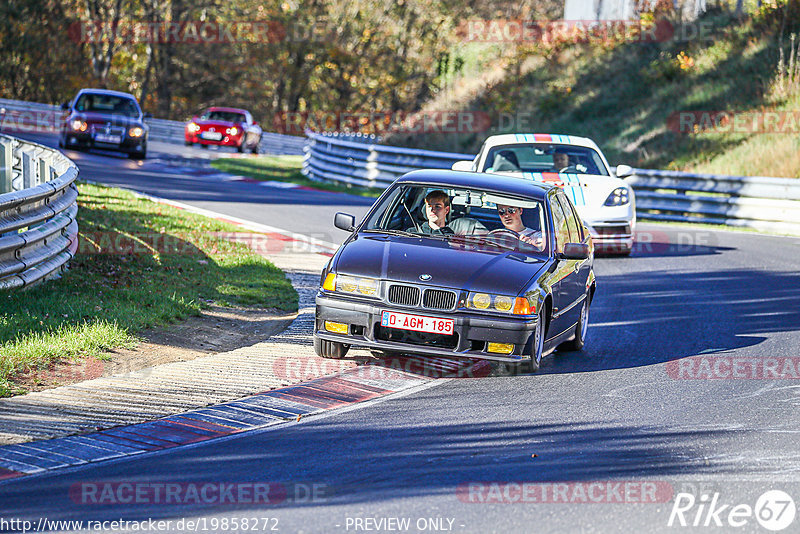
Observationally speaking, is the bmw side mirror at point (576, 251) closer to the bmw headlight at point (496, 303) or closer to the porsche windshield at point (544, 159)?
the bmw headlight at point (496, 303)

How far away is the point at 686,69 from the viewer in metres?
37.4

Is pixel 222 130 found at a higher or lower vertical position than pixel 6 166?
lower

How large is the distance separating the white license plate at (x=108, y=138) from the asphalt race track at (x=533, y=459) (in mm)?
21952

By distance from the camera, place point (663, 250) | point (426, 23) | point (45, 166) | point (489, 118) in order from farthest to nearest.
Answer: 1. point (426, 23)
2. point (489, 118)
3. point (663, 250)
4. point (45, 166)

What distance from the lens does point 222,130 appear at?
38.2 meters

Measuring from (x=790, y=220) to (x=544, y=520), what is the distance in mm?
18954

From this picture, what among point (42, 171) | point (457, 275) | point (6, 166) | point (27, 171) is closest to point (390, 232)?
point (457, 275)

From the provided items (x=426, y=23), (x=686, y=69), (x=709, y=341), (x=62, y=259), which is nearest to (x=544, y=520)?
(x=709, y=341)

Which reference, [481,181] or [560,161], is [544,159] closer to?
[560,161]

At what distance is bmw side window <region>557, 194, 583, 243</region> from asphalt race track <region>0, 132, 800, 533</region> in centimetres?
97

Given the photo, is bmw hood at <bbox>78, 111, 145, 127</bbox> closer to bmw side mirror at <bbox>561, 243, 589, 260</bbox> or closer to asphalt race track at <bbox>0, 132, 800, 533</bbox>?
asphalt race track at <bbox>0, 132, 800, 533</bbox>

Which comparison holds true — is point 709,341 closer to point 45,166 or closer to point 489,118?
point 45,166

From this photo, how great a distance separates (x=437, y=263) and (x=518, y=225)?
4.21 ft

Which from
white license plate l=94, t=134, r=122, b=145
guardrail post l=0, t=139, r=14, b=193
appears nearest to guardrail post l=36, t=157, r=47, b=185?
guardrail post l=0, t=139, r=14, b=193
